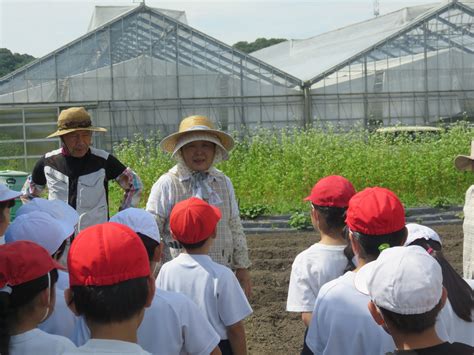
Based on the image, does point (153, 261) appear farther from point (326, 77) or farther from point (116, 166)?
point (326, 77)

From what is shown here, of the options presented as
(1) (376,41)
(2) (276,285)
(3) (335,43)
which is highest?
(3) (335,43)

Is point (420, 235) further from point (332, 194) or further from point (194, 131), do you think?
point (194, 131)

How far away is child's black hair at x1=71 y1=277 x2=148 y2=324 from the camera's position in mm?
1804

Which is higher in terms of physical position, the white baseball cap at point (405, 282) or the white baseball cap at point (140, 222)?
the white baseball cap at point (140, 222)

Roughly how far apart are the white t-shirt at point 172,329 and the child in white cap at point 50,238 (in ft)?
0.38

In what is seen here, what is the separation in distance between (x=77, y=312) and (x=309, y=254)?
1.23m

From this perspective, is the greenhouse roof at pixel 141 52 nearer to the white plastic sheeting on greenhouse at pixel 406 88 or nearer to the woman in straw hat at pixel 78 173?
the white plastic sheeting on greenhouse at pixel 406 88

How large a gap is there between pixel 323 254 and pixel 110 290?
4.07 ft

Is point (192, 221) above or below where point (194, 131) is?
below

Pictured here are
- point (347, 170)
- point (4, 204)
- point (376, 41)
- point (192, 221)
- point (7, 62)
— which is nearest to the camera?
point (192, 221)

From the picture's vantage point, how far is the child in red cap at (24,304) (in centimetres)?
200

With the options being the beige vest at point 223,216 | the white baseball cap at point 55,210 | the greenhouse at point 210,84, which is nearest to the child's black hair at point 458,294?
the beige vest at point 223,216

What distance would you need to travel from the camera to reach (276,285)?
6.45 metres

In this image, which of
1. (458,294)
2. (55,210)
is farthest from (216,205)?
(458,294)
